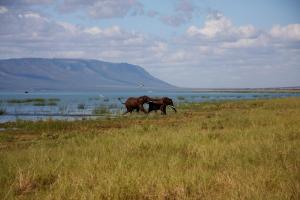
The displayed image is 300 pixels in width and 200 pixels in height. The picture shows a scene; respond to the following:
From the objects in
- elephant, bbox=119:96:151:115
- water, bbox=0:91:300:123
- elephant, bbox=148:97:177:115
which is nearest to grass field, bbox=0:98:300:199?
water, bbox=0:91:300:123

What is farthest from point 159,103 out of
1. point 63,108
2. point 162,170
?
point 162,170

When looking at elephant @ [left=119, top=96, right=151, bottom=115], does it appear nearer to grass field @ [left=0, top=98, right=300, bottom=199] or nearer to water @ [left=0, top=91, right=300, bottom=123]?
water @ [left=0, top=91, right=300, bottom=123]

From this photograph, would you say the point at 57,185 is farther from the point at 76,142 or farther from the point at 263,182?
the point at 76,142

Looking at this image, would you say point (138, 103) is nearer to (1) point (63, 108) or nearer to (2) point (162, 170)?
(1) point (63, 108)

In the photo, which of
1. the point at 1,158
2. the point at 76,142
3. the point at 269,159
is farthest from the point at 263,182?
the point at 76,142

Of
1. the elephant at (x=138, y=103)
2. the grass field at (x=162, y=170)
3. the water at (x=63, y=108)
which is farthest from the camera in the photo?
the water at (x=63, y=108)

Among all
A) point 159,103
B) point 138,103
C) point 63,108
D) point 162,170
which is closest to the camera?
point 162,170

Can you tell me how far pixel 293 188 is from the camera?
6.28 m

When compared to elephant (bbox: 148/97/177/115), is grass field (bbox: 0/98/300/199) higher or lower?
lower

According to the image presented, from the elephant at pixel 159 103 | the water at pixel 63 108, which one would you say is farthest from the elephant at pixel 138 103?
the water at pixel 63 108

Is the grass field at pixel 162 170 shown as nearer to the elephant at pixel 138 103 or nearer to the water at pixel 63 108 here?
the water at pixel 63 108

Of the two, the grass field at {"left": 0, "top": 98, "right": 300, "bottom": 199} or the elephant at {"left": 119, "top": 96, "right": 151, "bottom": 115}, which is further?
the elephant at {"left": 119, "top": 96, "right": 151, "bottom": 115}

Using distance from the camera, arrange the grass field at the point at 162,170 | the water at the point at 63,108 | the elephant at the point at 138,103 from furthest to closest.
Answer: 1. the water at the point at 63,108
2. the elephant at the point at 138,103
3. the grass field at the point at 162,170

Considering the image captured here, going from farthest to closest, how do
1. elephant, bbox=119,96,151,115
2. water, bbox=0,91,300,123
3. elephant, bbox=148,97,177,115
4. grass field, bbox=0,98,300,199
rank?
1. water, bbox=0,91,300,123
2. elephant, bbox=119,96,151,115
3. elephant, bbox=148,97,177,115
4. grass field, bbox=0,98,300,199
